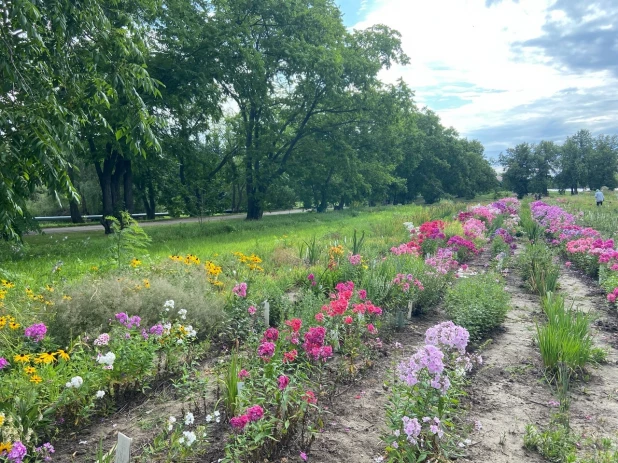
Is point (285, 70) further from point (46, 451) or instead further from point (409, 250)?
point (46, 451)

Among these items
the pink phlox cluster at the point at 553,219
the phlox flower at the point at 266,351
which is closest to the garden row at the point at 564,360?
the phlox flower at the point at 266,351

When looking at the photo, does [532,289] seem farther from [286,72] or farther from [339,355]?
[286,72]

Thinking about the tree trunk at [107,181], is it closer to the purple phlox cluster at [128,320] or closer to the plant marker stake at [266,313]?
the plant marker stake at [266,313]

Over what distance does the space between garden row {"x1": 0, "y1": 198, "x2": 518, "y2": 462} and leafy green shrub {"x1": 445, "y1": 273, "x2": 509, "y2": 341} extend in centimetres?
2

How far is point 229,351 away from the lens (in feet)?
13.4

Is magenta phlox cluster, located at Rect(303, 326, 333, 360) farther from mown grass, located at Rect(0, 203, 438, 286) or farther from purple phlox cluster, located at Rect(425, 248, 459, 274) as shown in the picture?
mown grass, located at Rect(0, 203, 438, 286)

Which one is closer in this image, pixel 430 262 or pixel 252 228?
pixel 430 262

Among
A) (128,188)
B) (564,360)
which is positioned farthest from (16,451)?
(128,188)

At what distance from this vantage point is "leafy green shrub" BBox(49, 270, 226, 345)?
12.3ft

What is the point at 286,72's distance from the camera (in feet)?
67.2

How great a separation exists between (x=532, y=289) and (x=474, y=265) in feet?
6.46

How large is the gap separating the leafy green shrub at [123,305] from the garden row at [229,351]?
0.01m

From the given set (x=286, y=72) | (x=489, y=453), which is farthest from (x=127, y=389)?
(x=286, y=72)

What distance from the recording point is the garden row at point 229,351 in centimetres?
251
